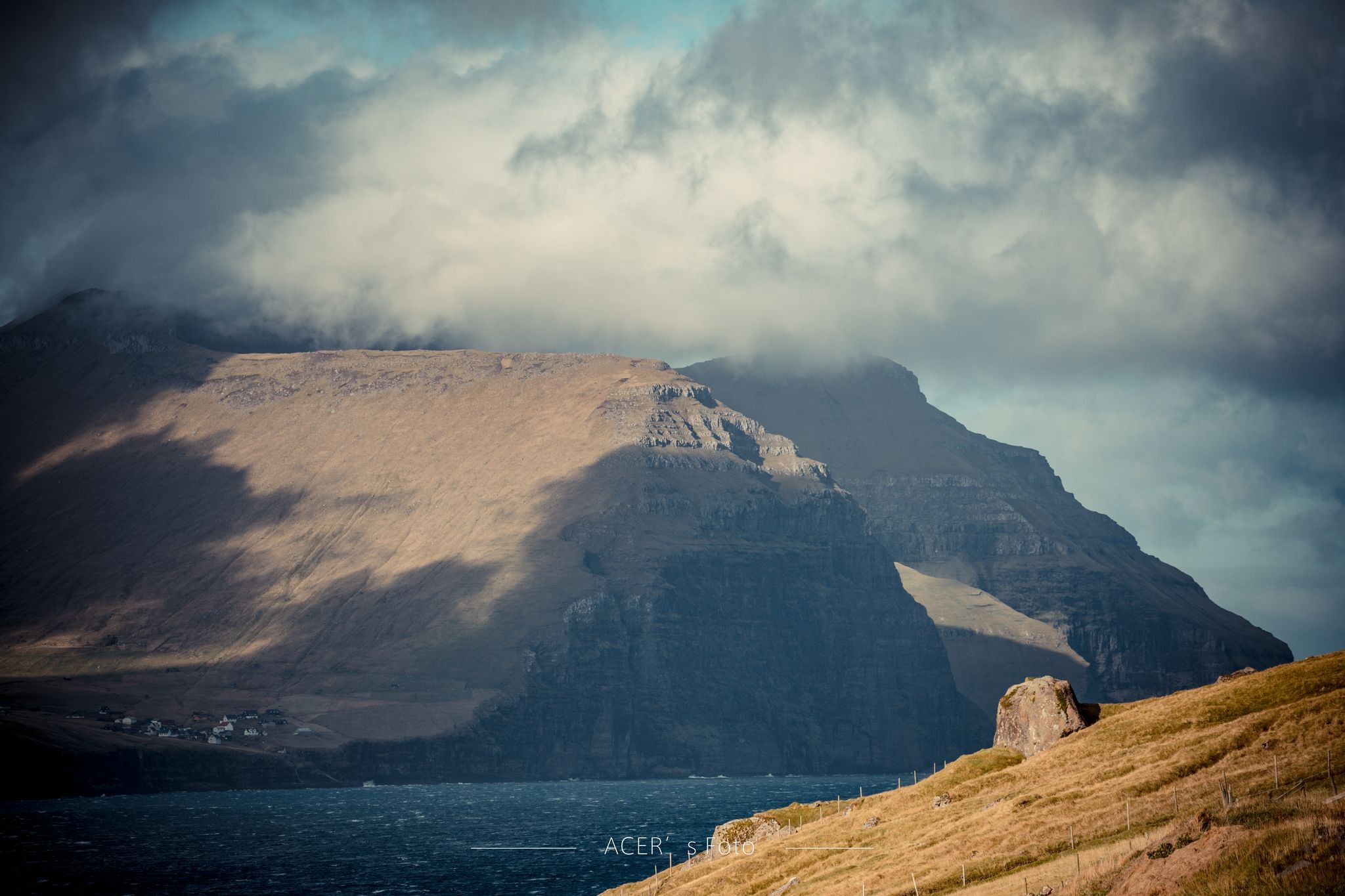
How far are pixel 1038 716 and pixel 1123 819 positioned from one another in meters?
41.9

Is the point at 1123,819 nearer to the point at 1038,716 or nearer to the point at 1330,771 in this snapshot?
the point at 1330,771

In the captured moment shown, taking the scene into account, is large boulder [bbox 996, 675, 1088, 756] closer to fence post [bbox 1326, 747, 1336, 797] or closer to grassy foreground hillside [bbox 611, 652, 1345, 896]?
grassy foreground hillside [bbox 611, 652, 1345, 896]

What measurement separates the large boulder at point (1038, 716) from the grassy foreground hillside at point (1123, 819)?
245 cm

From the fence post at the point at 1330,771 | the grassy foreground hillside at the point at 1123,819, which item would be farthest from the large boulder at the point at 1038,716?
the fence post at the point at 1330,771

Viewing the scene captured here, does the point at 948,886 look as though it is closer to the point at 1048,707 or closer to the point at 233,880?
the point at 1048,707

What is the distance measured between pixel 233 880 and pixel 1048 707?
4431 inches

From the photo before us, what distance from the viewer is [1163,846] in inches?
2574

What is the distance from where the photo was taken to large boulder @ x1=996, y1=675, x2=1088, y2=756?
120250 millimetres

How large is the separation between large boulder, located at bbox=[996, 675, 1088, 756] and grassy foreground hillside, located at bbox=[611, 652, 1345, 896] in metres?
2.45

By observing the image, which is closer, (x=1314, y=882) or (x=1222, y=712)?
(x=1314, y=882)

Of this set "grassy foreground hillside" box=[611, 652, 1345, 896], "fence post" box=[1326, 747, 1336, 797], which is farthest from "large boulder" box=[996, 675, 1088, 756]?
"fence post" box=[1326, 747, 1336, 797]

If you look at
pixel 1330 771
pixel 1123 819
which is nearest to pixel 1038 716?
pixel 1123 819

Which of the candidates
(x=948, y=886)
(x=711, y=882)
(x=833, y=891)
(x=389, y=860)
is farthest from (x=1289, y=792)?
(x=389, y=860)

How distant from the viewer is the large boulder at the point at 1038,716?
12025 centimetres
